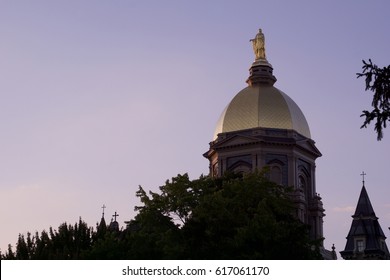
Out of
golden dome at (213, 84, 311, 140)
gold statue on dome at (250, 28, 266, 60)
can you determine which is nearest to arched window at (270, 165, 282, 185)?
golden dome at (213, 84, 311, 140)

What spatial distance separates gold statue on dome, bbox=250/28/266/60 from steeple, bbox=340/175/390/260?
2142 cm

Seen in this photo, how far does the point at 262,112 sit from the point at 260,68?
8047 millimetres

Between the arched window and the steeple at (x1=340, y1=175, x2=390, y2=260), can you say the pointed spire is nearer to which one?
the steeple at (x1=340, y1=175, x2=390, y2=260)

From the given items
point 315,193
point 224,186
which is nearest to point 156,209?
point 224,186

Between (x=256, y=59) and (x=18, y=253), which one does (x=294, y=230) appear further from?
(x=256, y=59)

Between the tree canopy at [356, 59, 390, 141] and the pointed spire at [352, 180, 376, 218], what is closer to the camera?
the tree canopy at [356, 59, 390, 141]

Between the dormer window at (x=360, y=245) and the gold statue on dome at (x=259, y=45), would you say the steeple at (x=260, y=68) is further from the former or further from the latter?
the dormer window at (x=360, y=245)

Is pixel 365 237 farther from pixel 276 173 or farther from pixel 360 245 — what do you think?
pixel 276 173

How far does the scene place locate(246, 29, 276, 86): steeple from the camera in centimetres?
10262

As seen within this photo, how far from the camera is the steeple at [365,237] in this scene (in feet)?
314

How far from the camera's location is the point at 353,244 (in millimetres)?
97062

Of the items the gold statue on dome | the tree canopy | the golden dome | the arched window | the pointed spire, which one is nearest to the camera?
the tree canopy

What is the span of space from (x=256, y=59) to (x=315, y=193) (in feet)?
60.5
